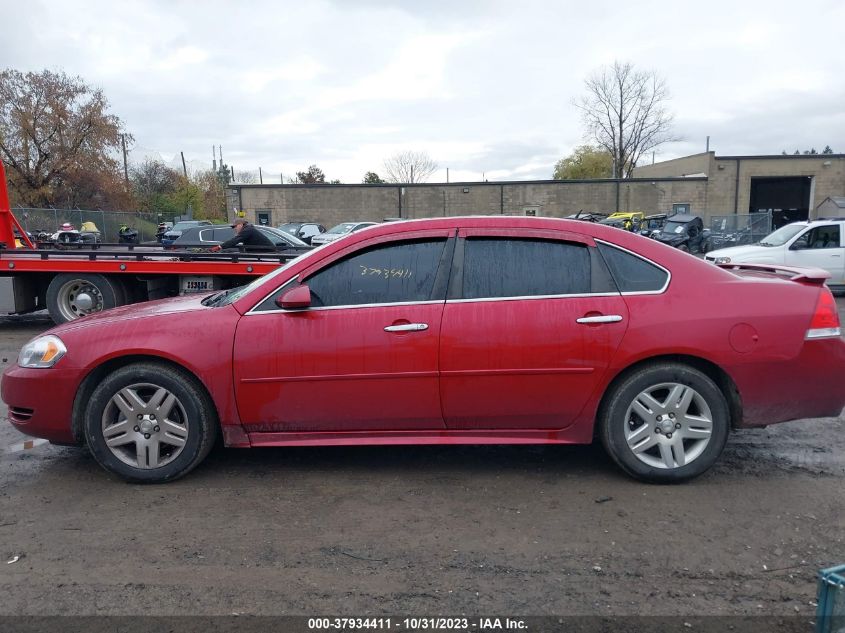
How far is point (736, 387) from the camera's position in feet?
13.0

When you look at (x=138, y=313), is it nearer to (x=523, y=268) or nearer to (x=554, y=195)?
(x=523, y=268)

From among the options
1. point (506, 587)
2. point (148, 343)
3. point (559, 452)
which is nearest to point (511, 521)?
point (506, 587)

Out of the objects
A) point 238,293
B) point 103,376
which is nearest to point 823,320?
point 238,293

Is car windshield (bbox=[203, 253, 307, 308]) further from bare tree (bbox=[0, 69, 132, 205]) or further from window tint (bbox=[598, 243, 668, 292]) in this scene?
bare tree (bbox=[0, 69, 132, 205])

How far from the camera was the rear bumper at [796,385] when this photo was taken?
3.91 metres

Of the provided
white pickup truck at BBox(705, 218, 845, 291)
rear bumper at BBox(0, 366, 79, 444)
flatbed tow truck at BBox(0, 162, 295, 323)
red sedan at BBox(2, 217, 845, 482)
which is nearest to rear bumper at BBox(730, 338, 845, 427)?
red sedan at BBox(2, 217, 845, 482)

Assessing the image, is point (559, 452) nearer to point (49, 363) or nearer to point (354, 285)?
point (354, 285)

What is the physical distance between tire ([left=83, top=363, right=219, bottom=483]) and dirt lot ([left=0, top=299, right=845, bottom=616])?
154 millimetres

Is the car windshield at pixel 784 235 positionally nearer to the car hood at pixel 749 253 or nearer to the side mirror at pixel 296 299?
the car hood at pixel 749 253

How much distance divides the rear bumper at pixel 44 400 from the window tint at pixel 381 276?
1.60 metres

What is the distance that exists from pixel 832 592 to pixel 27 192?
4744 cm

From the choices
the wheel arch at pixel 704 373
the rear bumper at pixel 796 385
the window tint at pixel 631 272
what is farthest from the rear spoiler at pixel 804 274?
the wheel arch at pixel 704 373

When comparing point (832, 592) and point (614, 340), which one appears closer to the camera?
point (832, 592)

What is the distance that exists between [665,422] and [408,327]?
1629 mm
